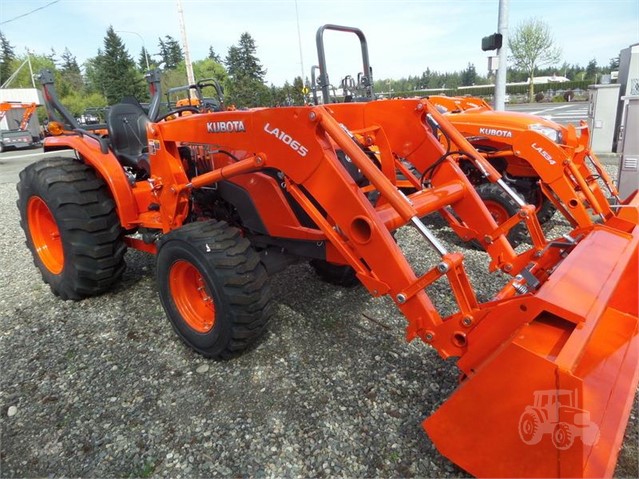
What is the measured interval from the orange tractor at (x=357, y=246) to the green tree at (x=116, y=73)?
4415 cm

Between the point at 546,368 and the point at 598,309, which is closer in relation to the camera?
the point at 546,368

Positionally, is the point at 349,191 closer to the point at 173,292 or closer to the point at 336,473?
the point at 336,473

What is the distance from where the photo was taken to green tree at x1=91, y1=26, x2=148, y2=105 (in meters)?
46.1

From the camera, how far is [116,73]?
161 feet

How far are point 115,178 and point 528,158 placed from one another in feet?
13.2

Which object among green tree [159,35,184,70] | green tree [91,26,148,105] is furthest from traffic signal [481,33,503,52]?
green tree [159,35,184,70]

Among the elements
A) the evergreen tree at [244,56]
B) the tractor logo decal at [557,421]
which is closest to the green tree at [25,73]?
the evergreen tree at [244,56]

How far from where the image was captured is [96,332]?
11.3 feet

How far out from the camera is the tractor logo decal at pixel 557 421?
5.04 ft

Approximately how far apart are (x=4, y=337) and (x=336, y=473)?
294 cm

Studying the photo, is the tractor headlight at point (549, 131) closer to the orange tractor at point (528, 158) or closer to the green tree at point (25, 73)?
the orange tractor at point (528, 158)

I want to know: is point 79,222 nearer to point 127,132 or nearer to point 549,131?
point 127,132

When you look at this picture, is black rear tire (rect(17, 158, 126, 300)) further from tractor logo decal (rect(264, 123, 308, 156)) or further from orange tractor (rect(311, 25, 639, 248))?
orange tractor (rect(311, 25, 639, 248))

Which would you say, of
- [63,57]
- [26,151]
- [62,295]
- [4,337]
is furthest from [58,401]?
[63,57]
